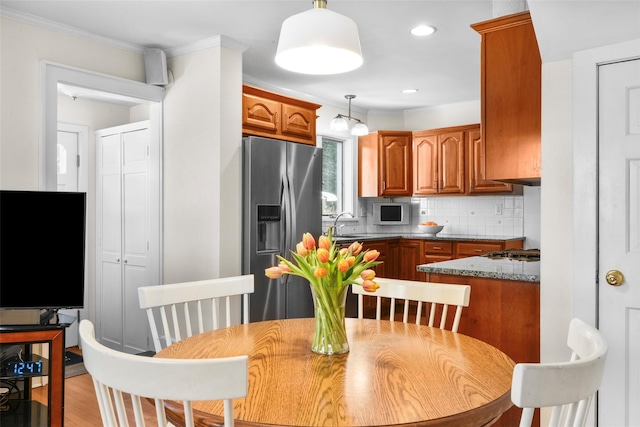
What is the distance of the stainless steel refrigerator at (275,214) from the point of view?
3.89 meters

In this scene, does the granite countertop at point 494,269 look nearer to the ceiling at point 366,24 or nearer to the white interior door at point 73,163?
the ceiling at point 366,24

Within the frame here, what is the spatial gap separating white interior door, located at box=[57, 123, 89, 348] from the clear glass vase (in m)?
3.57

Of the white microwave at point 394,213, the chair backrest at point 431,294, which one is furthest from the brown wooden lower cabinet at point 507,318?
the white microwave at point 394,213

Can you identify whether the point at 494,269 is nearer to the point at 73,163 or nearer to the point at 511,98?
the point at 511,98

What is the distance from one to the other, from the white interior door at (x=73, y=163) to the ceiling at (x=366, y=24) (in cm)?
112

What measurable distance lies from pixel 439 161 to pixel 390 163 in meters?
0.61

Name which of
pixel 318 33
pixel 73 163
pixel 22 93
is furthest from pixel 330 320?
pixel 73 163

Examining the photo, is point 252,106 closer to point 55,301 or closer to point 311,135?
point 311,135

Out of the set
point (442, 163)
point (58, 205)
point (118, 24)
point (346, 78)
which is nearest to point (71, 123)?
point (118, 24)

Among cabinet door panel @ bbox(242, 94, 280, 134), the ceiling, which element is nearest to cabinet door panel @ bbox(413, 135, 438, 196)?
the ceiling

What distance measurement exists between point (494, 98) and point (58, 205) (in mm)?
2444

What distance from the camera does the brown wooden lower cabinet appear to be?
2.55m

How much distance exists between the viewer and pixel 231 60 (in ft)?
12.8

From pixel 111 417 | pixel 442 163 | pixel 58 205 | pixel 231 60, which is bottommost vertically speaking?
pixel 111 417
